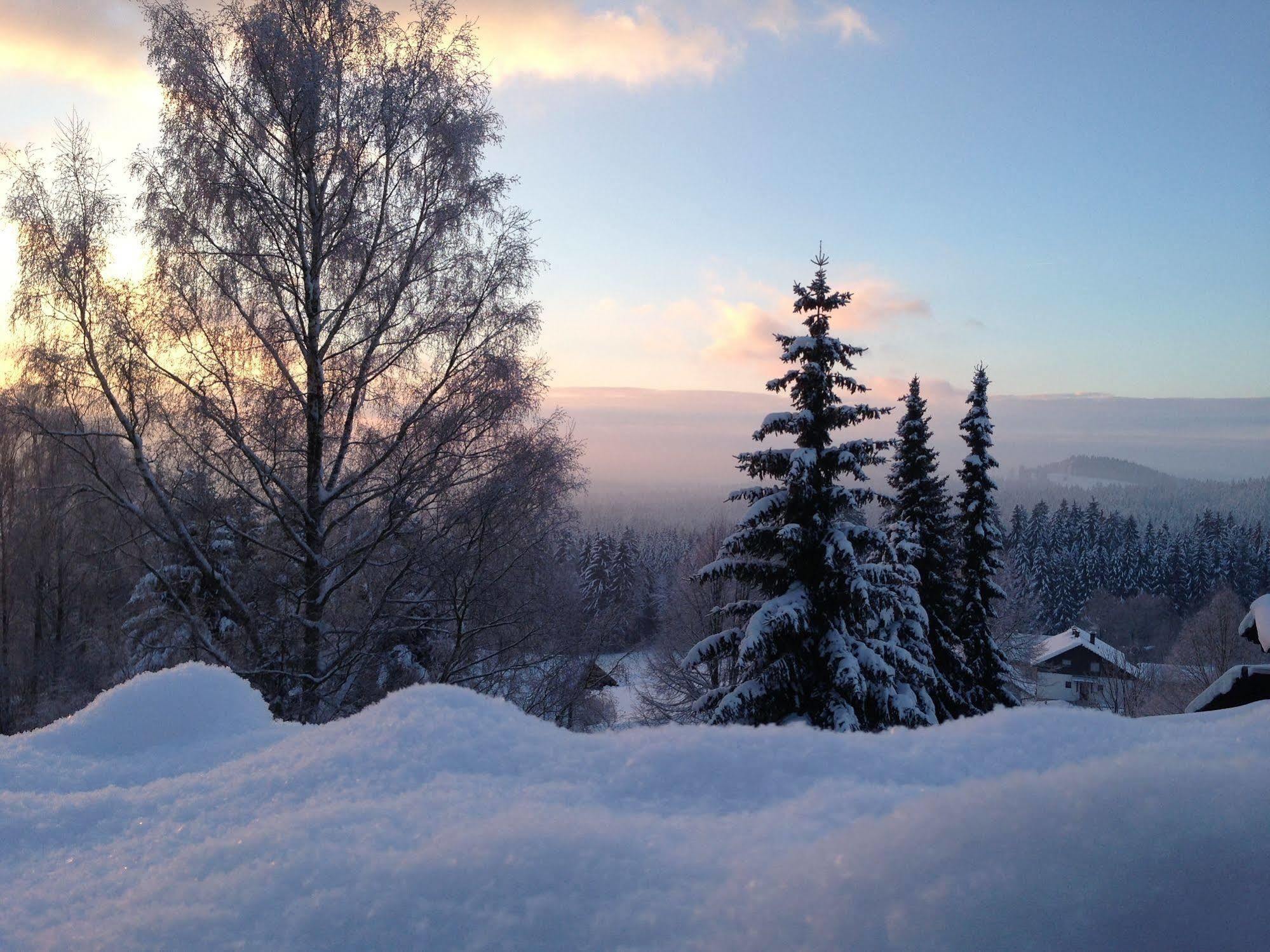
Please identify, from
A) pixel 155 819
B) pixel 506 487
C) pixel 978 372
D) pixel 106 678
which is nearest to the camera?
pixel 155 819

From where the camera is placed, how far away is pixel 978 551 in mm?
19594

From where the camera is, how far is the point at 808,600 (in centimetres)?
1120

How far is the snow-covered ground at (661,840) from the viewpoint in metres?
1.24

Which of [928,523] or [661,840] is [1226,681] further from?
[928,523]

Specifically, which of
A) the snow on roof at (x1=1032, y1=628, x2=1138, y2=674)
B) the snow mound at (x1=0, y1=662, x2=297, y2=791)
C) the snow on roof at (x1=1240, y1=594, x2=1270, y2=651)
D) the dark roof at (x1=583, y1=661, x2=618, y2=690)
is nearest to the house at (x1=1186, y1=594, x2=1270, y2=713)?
the snow on roof at (x1=1240, y1=594, x2=1270, y2=651)

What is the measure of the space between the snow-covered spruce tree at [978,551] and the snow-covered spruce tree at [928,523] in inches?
37.8

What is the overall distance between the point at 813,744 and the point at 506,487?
7730mm

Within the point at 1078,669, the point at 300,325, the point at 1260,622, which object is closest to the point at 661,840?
the point at 1260,622

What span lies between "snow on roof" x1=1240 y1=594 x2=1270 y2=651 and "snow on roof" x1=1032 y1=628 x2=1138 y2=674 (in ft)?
136

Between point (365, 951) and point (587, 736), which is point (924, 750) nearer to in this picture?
point (587, 736)

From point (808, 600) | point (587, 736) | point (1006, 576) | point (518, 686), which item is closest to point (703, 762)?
point (587, 736)

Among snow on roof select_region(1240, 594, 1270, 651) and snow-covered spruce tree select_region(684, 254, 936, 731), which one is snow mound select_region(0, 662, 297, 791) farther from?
snow-covered spruce tree select_region(684, 254, 936, 731)

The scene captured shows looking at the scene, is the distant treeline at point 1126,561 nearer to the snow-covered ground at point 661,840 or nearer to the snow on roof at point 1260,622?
the snow on roof at point 1260,622

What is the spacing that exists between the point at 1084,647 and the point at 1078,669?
1722 mm
